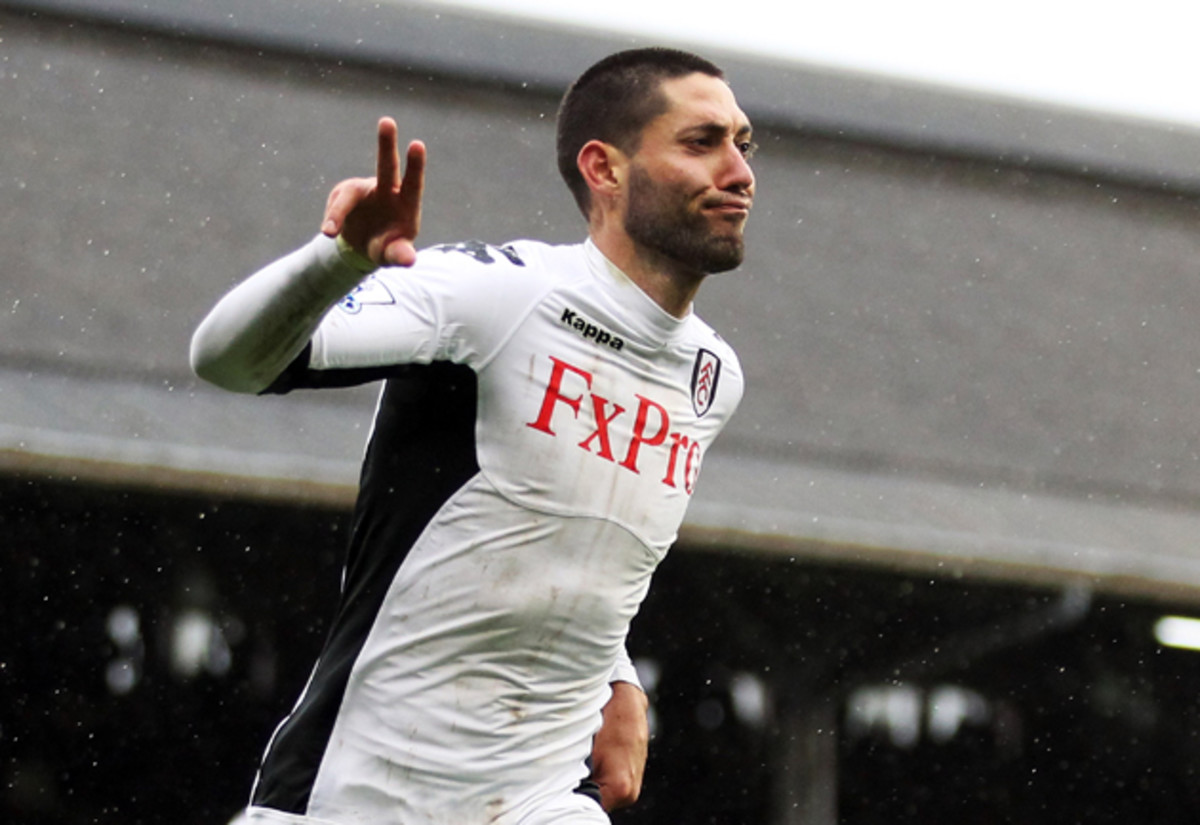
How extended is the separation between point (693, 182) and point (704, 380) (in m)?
0.37

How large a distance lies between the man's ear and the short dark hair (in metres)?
0.02

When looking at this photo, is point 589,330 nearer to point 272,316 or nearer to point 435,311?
point 435,311

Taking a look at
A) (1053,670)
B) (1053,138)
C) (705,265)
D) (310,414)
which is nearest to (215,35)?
(310,414)

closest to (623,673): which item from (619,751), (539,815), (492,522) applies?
(619,751)

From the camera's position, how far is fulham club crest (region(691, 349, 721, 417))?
118 inches

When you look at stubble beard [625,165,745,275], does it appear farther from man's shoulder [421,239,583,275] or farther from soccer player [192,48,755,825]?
man's shoulder [421,239,583,275]

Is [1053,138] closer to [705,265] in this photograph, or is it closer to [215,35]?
[215,35]

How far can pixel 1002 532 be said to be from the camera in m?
9.09

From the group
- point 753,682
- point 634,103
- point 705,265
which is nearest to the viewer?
point 705,265

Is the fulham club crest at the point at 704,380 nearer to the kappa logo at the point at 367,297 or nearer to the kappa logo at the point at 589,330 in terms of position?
the kappa logo at the point at 589,330

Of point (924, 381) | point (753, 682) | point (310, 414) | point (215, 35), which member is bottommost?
point (753, 682)

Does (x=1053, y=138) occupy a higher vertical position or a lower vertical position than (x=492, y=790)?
higher

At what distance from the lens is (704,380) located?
3.04 meters

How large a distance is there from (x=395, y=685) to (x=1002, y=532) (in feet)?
22.9
